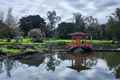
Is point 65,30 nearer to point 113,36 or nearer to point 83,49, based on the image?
point 113,36

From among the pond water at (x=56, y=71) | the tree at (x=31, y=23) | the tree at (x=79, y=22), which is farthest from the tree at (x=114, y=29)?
the pond water at (x=56, y=71)

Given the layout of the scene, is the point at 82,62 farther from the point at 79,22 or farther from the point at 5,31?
the point at 79,22

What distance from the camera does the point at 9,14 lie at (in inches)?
2990

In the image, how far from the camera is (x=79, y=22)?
Answer: 228 feet

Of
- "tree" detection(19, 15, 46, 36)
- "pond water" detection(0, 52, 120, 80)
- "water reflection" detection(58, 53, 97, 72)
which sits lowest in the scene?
"water reflection" detection(58, 53, 97, 72)

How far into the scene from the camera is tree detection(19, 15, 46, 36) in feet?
218

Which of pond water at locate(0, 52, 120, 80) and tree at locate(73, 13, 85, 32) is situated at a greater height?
tree at locate(73, 13, 85, 32)

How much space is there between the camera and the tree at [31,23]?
218ft

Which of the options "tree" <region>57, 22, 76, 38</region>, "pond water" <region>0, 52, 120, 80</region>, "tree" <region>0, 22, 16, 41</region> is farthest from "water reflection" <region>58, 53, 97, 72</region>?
"tree" <region>57, 22, 76, 38</region>

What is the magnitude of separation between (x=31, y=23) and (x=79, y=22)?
478 inches

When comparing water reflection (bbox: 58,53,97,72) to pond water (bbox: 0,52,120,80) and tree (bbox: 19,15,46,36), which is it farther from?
tree (bbox: 19,15,46,36)


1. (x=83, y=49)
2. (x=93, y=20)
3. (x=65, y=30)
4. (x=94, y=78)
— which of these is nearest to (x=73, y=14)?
(x=93, y=20)

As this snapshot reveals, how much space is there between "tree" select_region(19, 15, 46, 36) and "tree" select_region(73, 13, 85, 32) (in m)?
8.55

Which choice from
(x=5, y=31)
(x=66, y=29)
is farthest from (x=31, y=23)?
(x=5, y=31)
